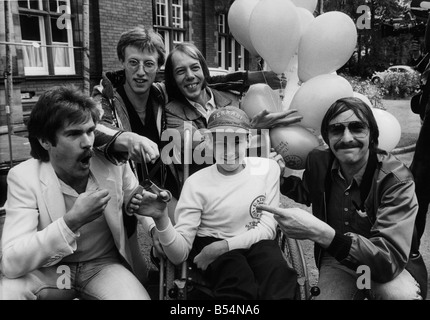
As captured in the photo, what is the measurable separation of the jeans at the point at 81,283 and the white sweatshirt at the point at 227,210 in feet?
0.85

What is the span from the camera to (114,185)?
2.06 metres

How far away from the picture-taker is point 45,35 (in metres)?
9.16

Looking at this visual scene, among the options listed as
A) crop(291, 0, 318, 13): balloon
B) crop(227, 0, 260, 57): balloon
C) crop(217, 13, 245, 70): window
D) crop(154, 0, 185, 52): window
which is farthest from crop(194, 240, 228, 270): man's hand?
crop(217, 13, 245, 70): window

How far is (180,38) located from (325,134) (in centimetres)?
1130

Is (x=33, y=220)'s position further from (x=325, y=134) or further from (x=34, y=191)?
(x=325, y=134)

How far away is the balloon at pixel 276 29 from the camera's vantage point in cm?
259

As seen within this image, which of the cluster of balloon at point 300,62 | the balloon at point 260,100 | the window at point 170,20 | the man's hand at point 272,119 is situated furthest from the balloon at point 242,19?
the window at point 170,20

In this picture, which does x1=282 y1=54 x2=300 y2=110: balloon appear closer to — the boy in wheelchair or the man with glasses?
the man with glasses

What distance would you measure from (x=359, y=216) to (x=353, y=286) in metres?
0.35

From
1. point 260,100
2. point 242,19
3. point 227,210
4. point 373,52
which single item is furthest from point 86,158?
point 373,52

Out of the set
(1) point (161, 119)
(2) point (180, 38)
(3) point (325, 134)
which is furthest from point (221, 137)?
(2) point (180, 38)

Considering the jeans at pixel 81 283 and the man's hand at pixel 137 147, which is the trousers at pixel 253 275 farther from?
the man's hand at pixel 137 147

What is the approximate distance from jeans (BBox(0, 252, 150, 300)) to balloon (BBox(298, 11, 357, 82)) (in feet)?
5.45

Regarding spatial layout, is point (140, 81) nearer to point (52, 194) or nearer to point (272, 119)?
point (272, 119)
